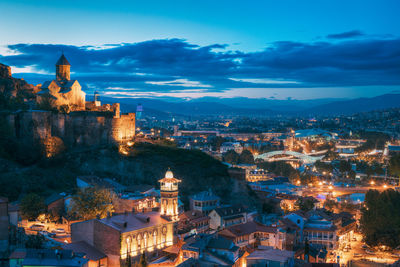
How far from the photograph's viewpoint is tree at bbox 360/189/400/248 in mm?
32969

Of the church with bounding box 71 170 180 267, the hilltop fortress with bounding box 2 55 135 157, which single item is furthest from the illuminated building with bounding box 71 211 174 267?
the hilltop fortress with bounding box 2 55 135 157

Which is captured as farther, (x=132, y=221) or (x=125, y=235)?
(x=132, y=221)

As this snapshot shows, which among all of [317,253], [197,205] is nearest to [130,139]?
[197,205]

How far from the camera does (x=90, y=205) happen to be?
27.5 metres

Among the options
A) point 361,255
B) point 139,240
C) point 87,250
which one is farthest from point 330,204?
point 87,250

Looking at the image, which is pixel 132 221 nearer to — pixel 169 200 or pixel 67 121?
pixel 169 200

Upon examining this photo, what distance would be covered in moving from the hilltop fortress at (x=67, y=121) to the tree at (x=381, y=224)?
23.2 m

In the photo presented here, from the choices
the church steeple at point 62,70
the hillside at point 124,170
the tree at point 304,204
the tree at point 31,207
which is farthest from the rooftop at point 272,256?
the church steeple at point 62,70

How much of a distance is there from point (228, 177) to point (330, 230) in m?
12.9

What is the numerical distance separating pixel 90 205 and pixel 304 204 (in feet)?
67.1

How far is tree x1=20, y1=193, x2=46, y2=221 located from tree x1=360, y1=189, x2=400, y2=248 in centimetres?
2308

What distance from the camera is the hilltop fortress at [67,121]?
1487 inches

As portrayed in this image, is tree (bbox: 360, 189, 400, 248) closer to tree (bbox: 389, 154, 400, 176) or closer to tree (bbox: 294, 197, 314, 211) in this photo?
tree (bbox: 294, 197, 314, 211)

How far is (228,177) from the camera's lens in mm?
42656
